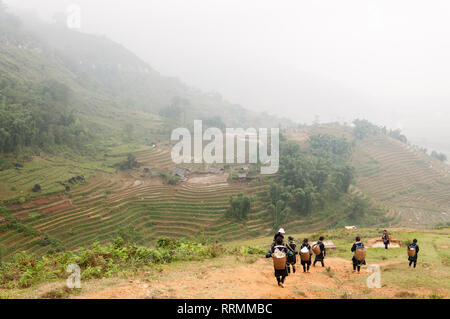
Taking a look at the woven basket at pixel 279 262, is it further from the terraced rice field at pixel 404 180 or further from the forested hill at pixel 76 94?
the terraced rice field at pixel 404 180

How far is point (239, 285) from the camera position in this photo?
711 cm

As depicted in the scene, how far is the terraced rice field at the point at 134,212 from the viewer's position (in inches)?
929

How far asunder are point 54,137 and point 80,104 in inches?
968

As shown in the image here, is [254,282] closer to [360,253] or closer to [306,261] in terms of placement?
[306,261]

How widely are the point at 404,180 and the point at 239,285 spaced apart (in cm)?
5509

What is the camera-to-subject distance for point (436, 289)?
262 inches

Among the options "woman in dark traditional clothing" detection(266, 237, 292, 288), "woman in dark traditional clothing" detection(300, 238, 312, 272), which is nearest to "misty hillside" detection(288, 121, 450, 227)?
"woman in dark traditional clothing" detection(300, 238, 312, 272)

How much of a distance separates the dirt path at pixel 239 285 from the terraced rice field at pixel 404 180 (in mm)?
33991

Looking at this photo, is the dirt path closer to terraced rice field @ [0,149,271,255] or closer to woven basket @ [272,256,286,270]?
woven basket @ [272,256,286,270]

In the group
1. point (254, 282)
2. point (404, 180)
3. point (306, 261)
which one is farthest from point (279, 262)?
point (404, 180)

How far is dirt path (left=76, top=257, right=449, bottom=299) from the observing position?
20.8 ft

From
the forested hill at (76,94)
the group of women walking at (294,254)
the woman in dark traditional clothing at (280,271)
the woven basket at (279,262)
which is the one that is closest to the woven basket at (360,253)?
the group of women walking at (294,254)

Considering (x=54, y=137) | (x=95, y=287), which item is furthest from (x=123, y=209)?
(x=95, y=287)

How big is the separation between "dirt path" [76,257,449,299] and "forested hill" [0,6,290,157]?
31178mm
